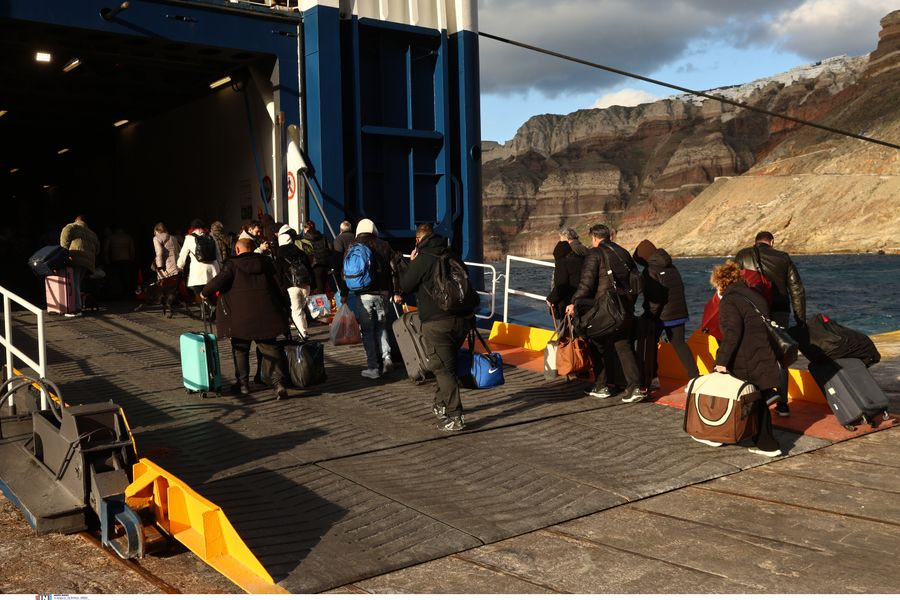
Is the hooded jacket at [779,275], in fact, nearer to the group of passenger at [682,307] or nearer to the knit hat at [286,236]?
the group of passenger at [682,307]

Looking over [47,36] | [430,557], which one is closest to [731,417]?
[430,557]

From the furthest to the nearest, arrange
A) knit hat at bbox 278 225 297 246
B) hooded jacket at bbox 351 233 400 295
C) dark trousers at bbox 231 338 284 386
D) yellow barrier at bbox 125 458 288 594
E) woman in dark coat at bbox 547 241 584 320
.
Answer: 1. knit hat at bbox 278 225 297 246
2. woman in dark coat at bbox 547 241 584 320
3. hooded jacket at bbox 351 233 400 295
4. dark trousers at bbox 231 338 284 386
5. yellow barrier at bbox 125 458 288 594

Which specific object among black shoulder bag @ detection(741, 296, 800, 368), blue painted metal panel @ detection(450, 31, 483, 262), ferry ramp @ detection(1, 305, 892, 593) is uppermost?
blue painted metal panel @ detection(450, 31, 483, 262)

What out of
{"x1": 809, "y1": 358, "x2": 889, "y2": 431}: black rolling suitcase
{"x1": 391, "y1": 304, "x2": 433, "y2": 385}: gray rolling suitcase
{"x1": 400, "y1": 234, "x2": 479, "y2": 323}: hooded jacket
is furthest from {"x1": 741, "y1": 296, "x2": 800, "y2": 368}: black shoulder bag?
{"x1": 391, "y1": 304, "x2": 433, "y2": 385}: gray rolling suitcase

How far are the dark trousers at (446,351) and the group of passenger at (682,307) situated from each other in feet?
5.10

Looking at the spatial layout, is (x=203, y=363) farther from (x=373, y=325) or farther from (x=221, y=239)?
(x=221, y=239)

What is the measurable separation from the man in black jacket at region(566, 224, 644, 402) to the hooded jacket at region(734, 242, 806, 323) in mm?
1076

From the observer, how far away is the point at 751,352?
700cm

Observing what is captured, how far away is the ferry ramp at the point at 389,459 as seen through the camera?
523 cm

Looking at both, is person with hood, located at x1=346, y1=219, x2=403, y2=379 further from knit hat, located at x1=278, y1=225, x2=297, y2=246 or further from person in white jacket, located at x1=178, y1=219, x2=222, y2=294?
person in white jacket, located at x1=178, y1=219, x2=222, y2=294

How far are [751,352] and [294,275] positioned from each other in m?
6.67

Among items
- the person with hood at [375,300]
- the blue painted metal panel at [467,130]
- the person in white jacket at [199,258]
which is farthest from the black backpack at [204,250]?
the blue painted metal panel at [467,130]

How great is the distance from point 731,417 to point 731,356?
19.7 inches

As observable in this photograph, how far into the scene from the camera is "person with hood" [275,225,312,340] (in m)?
11.6
